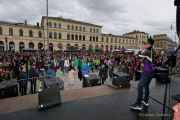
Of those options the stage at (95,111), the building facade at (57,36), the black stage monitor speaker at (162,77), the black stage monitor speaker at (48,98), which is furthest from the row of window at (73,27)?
the black stage monitor speaker at (48,98)

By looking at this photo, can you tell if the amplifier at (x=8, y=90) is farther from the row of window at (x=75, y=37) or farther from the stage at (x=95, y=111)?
the row of window at (x=75, y=37)

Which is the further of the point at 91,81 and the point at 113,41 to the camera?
the point at 113,41

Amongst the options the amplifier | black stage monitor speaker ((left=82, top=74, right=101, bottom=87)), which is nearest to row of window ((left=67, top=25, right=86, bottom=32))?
black stage monitor speaker ((left=82, top=74, right=101, bottom=87))

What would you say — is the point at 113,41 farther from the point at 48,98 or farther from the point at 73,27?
the point at 48,98

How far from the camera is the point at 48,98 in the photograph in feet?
17.8

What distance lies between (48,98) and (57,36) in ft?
235

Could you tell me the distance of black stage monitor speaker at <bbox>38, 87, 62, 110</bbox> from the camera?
17.4ft

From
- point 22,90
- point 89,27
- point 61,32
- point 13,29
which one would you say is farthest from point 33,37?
point 22,90

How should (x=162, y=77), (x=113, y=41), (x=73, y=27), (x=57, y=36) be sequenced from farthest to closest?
(x=113, y=41) → (x=73, y=27) → (x=57, y=36) → (x=162, y=77)

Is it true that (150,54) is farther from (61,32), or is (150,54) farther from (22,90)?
(61,32)

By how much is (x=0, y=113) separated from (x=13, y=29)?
63.9 m

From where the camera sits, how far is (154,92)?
7.35 m

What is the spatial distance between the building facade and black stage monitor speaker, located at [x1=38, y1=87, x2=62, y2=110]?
46541 millimetres

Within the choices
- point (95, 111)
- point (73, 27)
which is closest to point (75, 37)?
point (73, 27)
